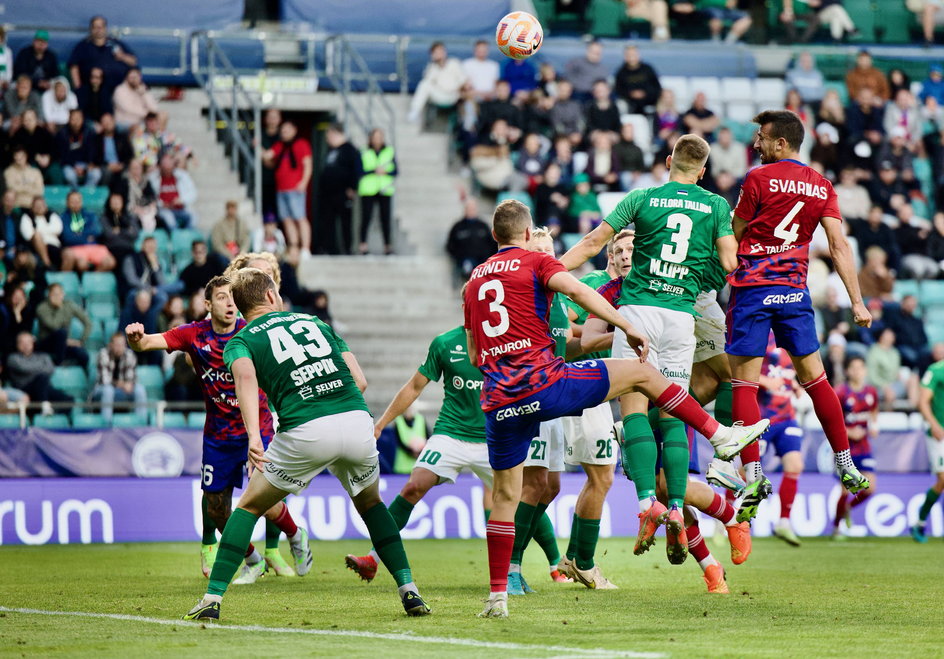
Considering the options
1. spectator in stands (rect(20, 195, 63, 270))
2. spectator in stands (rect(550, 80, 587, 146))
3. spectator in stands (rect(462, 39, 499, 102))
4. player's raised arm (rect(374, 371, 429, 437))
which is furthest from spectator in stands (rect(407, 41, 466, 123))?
player's raised arm (rect(374, 371, 429, 437))

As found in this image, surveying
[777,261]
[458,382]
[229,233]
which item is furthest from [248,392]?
[229,233]

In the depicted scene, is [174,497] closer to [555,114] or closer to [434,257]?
[434,257]

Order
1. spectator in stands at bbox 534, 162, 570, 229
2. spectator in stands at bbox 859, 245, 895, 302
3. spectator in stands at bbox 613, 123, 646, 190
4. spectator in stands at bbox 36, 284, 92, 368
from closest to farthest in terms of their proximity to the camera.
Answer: spectator in stands at bbox 36, 284, 92, 368, spectator in stands at bbox 534, 162, 570, 229, spectator in stands at bbox 859, 245, 895, 302, spectator in stands at bbox 613, 123, 646, 190

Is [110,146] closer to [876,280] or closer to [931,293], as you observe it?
[876,280]

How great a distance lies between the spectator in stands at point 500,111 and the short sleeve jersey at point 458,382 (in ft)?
39.4

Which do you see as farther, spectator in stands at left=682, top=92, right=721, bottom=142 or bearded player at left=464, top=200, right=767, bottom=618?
spectator in stands at left=682, top=92, right=721, bottom=142

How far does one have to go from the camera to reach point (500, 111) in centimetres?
2328

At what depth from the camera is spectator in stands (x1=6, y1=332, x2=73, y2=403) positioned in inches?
715

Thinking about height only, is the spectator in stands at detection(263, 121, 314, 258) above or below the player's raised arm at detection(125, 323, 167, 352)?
above

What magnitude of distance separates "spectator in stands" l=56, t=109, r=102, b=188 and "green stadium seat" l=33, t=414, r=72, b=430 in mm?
4328

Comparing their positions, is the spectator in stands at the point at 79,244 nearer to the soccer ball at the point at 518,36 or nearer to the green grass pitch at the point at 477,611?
the green grass pitch at the point at 477,611

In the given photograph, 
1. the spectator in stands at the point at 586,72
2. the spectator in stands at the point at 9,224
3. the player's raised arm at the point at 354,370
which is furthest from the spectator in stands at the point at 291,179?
the player's raised arm at the point at 354,370

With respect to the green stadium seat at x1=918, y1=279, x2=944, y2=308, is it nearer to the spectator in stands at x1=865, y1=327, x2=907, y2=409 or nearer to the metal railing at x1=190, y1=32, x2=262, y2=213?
the spectator in stands at x1=865, y1=327, x2=907, y2=409

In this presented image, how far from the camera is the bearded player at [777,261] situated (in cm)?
1014
